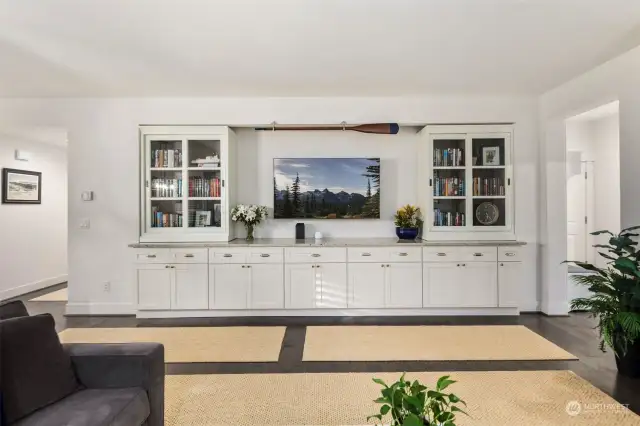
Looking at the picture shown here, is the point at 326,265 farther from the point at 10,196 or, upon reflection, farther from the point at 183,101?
Answer: the point at 10,196

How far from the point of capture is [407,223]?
4699mm

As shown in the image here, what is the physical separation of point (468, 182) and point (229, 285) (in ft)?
10.5

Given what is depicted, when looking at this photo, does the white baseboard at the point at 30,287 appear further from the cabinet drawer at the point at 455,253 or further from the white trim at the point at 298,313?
the cabinet drawer at the point at 455,253

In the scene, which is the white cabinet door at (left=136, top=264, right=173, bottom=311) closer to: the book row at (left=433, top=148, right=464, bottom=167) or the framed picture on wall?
the framed picture on wall

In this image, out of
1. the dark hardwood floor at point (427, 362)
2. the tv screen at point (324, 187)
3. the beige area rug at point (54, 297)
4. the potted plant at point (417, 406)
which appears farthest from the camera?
the beige area rug at point (54, 297)

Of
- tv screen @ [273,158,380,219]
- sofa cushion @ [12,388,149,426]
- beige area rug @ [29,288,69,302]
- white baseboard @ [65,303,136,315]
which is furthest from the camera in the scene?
beige area rug @ [29,288,69,302]

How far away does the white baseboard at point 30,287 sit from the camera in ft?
18.2

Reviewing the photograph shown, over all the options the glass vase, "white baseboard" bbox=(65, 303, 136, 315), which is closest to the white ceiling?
the glass vase

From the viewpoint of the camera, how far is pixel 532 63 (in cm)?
355

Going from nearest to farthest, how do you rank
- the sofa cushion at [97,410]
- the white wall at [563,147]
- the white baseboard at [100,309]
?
the sofa cushion at [97,410] < the white wall at [563,147] < the white baseboard at [100,309]

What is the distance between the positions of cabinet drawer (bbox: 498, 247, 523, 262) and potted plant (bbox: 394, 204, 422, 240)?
1.01 meters

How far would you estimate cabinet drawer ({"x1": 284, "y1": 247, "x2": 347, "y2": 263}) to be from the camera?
14.5 feet

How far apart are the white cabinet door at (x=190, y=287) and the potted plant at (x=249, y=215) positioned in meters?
0.69

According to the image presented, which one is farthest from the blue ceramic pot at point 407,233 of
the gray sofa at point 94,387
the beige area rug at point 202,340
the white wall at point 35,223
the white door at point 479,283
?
the white wall at point 35,223
